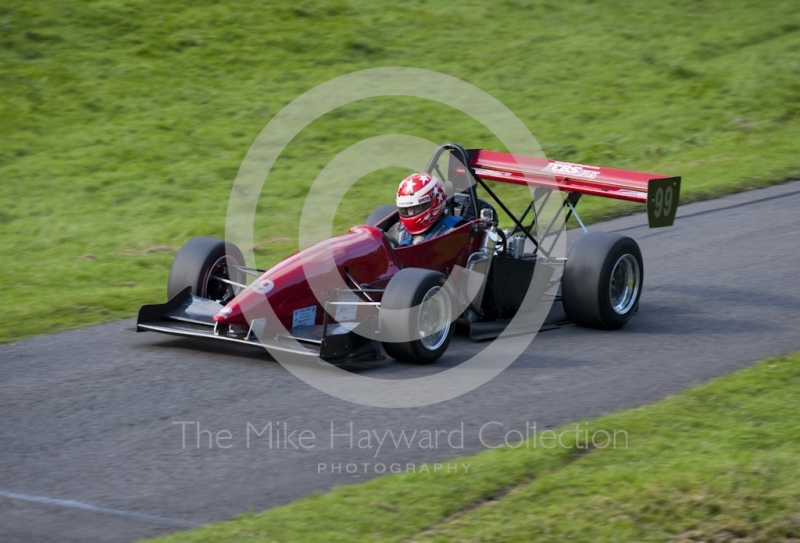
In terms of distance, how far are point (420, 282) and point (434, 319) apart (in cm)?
43

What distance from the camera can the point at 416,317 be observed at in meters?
7.00

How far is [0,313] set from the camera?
9.03 metres

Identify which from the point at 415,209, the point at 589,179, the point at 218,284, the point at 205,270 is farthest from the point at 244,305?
the point at 589,179

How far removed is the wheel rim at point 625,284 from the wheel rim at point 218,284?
3.13 metres

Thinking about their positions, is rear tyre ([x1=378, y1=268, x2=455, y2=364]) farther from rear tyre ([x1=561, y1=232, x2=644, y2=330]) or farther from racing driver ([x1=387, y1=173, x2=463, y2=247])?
rear tyre ([x1=561, y1=232, x2=644, y2=330])

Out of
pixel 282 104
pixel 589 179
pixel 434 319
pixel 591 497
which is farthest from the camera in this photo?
pixel 282 104

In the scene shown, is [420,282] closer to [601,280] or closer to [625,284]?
[601,280]

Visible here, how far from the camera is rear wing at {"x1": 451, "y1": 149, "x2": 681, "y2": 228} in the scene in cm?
792

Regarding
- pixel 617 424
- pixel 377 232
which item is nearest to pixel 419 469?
pixel 617 424

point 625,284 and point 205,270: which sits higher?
point 205,270

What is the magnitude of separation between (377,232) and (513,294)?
52.7 inches

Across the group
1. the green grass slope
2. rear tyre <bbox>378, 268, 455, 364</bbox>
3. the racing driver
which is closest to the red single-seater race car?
rear tyre <bbox>378, 268, 455, 364</bbox>

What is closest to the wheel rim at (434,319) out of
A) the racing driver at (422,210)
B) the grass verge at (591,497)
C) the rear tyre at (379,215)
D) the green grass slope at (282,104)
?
the racing driver at (422,210)

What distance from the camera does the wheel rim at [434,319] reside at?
23.8ft
